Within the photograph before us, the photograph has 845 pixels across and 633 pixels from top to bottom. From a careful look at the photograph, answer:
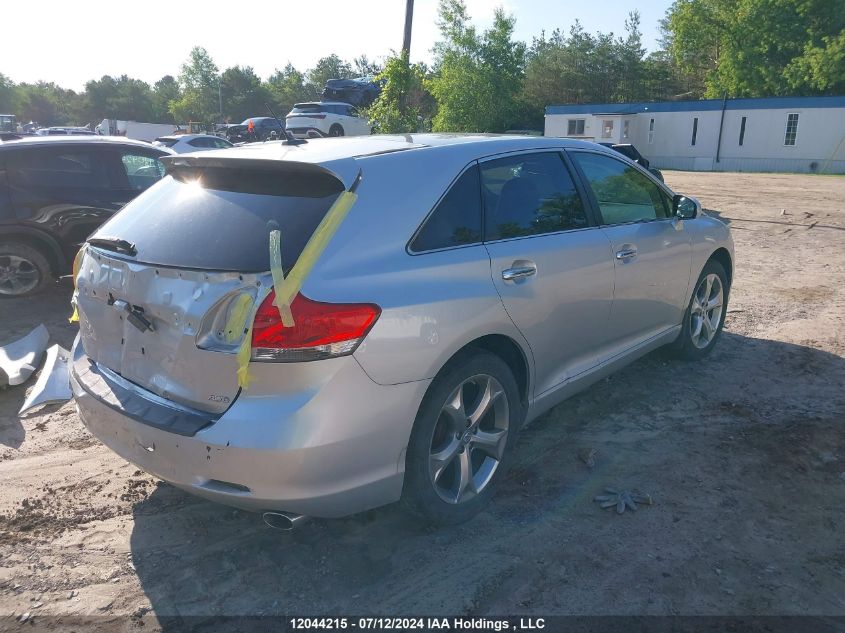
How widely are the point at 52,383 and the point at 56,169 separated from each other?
307 cm

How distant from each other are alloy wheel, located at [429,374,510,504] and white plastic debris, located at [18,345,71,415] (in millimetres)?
2970

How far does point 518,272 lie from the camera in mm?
3291

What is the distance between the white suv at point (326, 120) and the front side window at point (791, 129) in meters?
23.3

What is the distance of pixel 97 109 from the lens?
3435 inches

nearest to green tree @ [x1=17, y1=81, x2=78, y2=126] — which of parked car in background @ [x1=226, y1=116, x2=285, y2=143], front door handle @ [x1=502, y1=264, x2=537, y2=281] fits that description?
parked car in background @ [x1=226, y1=116, x2=285, y2=143]

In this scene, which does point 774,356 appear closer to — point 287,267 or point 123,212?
point 287,267

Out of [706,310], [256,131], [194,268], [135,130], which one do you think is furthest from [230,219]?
[135,130]

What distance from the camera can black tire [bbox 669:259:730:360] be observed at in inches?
202

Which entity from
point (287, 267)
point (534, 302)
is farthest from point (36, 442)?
point (534, 302)

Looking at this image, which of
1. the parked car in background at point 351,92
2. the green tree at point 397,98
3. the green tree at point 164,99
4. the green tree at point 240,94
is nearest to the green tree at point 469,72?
the parked car in background at point 351,92

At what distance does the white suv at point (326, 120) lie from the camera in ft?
85.1

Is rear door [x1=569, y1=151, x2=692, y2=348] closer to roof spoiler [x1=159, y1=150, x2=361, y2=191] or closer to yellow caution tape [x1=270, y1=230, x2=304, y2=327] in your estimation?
roof spoiler [x1=159, y1=150, x2=361, y2=191]

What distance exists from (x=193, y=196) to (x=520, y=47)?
4206 centimetres

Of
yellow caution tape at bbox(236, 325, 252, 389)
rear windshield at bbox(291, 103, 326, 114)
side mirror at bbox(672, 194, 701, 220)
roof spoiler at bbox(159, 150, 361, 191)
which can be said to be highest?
rear windshield at bbox(291, 103, 326, 114)
